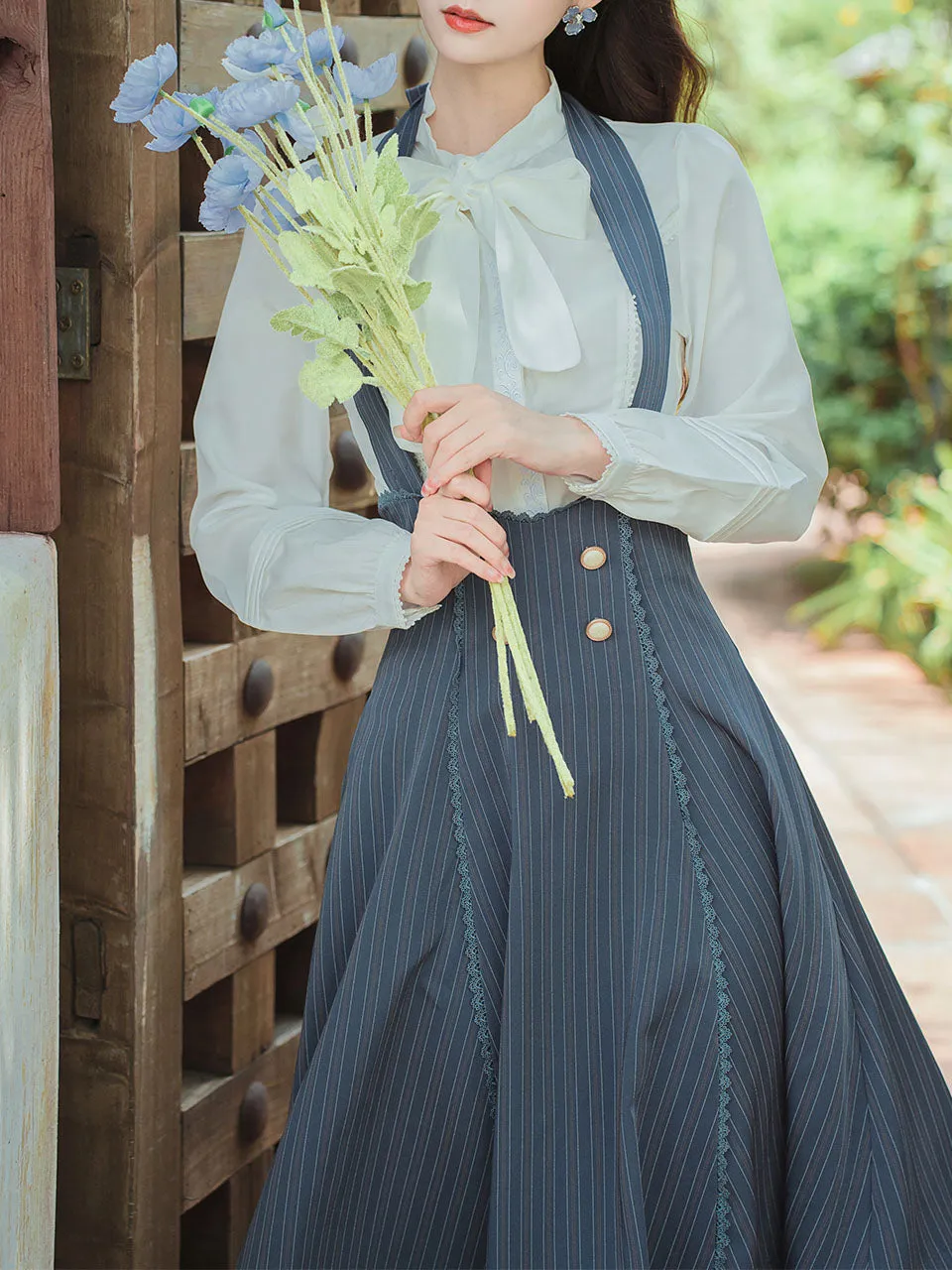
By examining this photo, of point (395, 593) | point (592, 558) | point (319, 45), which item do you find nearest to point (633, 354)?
point (592, 558)

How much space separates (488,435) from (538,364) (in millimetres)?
183

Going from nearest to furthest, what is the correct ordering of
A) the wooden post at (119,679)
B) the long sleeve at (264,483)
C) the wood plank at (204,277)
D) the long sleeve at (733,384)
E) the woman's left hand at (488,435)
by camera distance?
the woman's left hand at (488,435) < the long sleeve at (733,384) < the long sleeve at (264,483) < the wooden post at (119,679) < the wood plank at (204,277)

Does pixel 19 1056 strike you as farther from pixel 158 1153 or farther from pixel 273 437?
pixel 273 437

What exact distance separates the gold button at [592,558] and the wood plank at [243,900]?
0.79 m

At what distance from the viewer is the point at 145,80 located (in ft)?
5.16

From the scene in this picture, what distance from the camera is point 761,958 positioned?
5.85ft

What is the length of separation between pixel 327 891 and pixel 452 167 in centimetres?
85

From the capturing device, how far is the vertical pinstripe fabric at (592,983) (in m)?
1.75

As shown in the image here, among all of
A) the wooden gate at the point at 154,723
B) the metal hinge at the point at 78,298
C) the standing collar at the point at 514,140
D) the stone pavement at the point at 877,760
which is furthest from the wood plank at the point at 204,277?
the stone pavement at the point at 877,760

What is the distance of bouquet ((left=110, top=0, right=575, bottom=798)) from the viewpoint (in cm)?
157

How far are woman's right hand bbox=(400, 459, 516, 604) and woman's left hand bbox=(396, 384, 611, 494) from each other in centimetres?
2

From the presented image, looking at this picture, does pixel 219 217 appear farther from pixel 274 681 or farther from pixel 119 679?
pixel 274 681

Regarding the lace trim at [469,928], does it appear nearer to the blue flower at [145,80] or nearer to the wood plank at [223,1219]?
the blue flower at [145,80]

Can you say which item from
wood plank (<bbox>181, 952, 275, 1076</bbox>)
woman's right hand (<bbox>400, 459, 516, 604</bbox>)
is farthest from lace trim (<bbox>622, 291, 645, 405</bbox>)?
wood plank (<bbox>181, 952, 275, 1076</bbox>)
